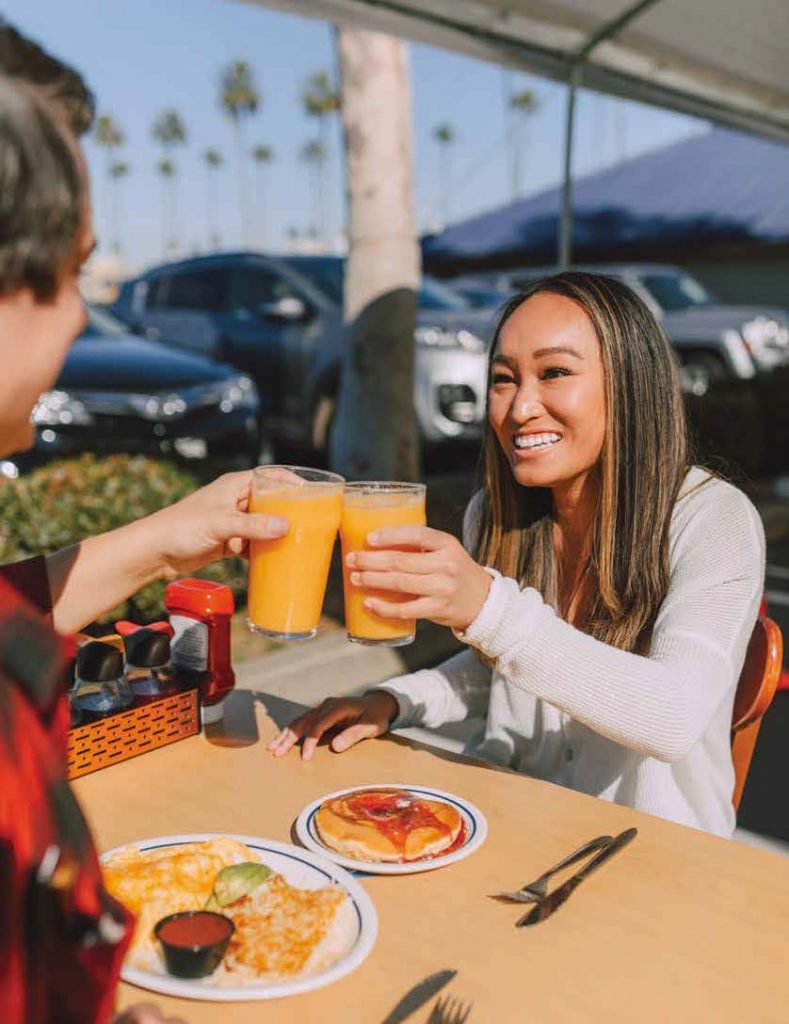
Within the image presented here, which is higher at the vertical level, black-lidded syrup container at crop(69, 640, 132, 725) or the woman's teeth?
the woman's teeth

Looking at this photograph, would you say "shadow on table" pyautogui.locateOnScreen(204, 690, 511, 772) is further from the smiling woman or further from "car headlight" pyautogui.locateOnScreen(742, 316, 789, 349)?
"car headlight" pyautogui.locateOnScreen(742, 316, 789, 349)

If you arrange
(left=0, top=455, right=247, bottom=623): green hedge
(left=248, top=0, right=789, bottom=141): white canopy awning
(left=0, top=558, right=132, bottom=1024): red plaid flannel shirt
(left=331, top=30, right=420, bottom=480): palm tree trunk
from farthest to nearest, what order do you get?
(left=331, top=30, right=420, bottom=480): palm tree trunk < (left=248, top=0, right=789, bottom=141): white canopy awning < (left=0, top=455, right=247, bottom=623): green hedge < (left=0, top=558, right=132, bottom=1024): red plaid flannel shirt

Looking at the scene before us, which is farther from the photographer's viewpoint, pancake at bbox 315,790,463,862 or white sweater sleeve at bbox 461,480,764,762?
white sweater sleeve at bbox 461,480,764,762

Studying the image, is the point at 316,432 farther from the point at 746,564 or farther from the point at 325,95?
the point at 325,95

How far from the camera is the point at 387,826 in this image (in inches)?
64.3

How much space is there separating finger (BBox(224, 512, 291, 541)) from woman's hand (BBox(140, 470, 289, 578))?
11 mm

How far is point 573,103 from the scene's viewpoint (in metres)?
6.33

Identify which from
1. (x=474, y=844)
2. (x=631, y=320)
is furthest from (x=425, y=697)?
(x=631, y=320)

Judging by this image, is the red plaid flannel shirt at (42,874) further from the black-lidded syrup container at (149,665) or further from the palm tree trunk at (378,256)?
the palm tree trunk at (378,256)

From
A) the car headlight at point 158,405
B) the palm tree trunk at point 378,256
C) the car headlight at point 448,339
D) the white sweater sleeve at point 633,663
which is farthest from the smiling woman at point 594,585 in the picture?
the car headlight at point 448,339

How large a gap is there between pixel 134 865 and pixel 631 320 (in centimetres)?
143

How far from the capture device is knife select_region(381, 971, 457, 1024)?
122 centimetres

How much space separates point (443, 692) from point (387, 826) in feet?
2.54

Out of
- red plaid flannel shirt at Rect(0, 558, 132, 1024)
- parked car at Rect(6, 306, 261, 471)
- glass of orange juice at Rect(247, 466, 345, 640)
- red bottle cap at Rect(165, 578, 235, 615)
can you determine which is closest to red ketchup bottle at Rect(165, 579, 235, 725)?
red bottle cap at Rect(165, 578, 235, 615)
